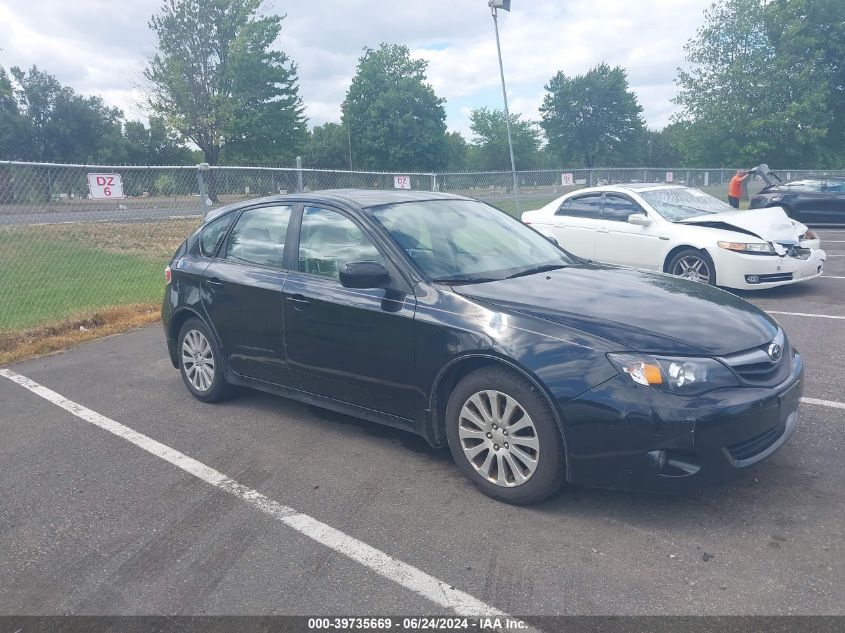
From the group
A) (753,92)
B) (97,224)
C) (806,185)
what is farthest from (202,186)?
(753,92)

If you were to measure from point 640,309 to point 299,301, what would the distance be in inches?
83.7

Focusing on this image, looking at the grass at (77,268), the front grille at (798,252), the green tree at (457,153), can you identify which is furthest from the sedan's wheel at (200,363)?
the green tree at (457,153)

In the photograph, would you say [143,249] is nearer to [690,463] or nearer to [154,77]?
[690,463]

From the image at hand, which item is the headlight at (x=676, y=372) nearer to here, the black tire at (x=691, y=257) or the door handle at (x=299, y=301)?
the door handle at (x=299, y=301)

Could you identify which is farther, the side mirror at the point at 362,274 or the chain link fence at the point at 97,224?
the chain link fence at the point at 97,224

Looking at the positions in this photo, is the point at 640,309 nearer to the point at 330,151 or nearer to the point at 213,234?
the point at 213,234

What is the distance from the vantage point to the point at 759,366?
3375 mm

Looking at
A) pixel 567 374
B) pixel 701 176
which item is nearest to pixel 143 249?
pixel 567 374

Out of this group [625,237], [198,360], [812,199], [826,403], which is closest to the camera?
[826,403]

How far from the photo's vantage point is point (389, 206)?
→ 4559 mm

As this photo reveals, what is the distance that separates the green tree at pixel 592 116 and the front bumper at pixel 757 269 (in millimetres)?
71443

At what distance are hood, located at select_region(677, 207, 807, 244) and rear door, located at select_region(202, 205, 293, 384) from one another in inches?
243

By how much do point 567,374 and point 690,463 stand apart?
673mm

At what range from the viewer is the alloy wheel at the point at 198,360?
534 centimetres
